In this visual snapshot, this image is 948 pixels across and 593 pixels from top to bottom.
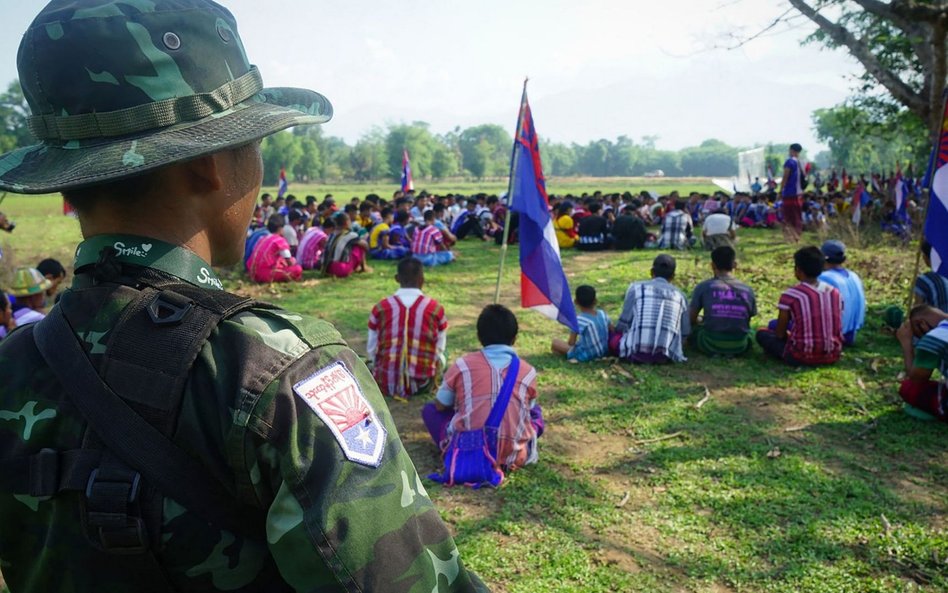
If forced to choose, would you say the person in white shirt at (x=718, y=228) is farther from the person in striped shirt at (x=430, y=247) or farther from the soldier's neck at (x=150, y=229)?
the soldier's neck at (x=150, y=229)

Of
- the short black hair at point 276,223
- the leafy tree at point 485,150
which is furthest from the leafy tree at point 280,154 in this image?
the short black hair at point 276,223

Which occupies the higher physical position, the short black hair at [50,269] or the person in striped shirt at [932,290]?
the short black hair at [50,269]

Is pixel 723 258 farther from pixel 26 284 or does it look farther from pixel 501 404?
pixel 26 284

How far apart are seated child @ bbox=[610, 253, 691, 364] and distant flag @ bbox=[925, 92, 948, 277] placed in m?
2.03

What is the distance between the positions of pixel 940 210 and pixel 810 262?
124cm

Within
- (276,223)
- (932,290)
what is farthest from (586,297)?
(276,223)

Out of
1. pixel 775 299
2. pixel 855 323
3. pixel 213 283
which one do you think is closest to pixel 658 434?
pixel 855 323

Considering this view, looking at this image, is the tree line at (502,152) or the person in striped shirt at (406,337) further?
the tree line at (502,152)

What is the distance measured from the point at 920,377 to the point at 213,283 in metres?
5.08

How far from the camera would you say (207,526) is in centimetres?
91

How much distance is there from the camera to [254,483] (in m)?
0.87

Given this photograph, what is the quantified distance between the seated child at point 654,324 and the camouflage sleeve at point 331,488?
5.41m

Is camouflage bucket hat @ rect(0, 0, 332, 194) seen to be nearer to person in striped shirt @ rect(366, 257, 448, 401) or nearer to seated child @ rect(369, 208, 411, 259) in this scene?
person in striped shirt @ rect(366, 257, 448, 401)

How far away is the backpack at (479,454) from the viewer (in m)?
3.89
